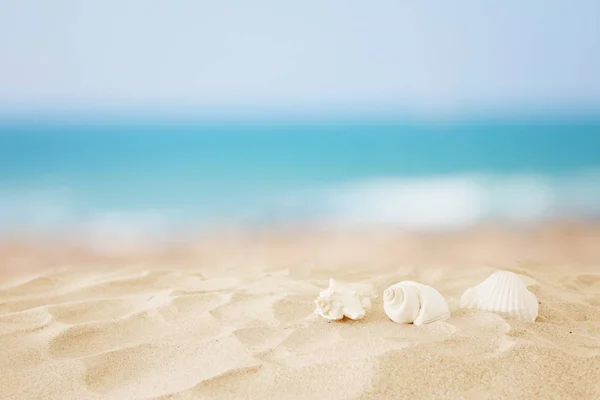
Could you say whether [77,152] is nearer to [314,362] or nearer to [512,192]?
[512,192]

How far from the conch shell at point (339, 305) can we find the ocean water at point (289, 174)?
249cm

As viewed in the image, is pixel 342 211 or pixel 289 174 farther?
pixel 289 174

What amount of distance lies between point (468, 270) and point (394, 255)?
2.15 ft

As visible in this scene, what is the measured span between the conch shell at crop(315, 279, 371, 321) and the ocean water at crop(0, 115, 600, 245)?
249 cm

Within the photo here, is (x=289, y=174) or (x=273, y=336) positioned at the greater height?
(x=289, y=174)

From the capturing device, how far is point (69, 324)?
1.84m

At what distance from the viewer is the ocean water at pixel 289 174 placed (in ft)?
15.0

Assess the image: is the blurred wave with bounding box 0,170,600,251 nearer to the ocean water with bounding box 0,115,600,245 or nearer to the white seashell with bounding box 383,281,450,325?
the ocean water with bounding box 0,115,600,245

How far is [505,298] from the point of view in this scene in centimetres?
Answer: 179

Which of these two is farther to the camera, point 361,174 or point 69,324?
point 361,174

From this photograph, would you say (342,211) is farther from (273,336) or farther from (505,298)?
(273,336)

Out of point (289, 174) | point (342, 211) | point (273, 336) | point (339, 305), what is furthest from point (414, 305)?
point (289, 174)

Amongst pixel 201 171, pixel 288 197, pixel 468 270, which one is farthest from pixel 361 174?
pixel 468 270

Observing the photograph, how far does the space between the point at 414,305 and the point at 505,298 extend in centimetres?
30
